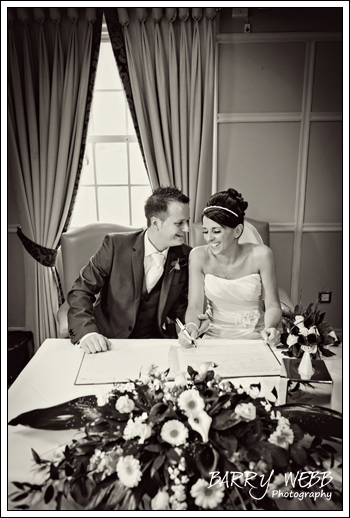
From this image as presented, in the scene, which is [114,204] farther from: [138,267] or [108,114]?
[138,267]

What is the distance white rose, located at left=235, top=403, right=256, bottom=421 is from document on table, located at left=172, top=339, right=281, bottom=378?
0.43 meters

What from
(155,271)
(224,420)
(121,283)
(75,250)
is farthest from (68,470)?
(75,250)

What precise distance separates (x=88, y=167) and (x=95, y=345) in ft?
7.11

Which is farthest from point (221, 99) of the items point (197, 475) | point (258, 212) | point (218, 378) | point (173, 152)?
point (197, 475)

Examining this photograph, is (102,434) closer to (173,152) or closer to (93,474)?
(93,474)

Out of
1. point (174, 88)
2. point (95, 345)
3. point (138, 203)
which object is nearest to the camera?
point (95, 345)

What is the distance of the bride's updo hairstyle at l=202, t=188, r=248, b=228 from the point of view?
2.11m

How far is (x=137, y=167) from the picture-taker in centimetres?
354

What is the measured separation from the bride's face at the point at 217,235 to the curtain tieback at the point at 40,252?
1633 mm

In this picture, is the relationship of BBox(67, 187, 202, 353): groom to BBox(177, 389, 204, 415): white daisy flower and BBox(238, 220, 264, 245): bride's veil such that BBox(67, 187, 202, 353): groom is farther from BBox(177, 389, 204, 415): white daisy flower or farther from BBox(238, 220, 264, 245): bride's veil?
BBox(177, 389, 204, 415): white daisy flower

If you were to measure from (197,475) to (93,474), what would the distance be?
250 millimetres

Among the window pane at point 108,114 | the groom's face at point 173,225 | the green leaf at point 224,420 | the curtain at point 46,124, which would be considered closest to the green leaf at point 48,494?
the green leaf at point 224,420

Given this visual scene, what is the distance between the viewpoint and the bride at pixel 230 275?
2.14 meters

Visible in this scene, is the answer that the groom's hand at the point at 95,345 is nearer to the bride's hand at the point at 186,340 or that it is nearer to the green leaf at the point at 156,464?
the bride's hand at the point at 186,340
